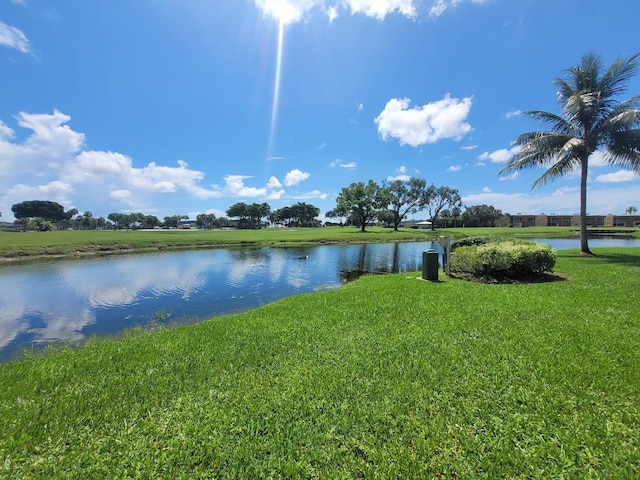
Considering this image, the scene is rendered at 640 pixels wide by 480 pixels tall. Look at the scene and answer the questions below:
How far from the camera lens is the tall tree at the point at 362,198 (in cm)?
6556

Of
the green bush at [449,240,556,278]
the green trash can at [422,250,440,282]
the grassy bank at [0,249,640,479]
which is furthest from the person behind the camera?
the green trash can at [422,250,440,282]

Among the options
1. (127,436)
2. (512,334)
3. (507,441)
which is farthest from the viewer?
(512,334)

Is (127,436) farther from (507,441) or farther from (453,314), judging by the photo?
(453,314)

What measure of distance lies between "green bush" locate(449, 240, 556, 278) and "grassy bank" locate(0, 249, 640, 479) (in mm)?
3948

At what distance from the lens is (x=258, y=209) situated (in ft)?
398

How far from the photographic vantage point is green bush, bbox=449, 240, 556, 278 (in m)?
10.1

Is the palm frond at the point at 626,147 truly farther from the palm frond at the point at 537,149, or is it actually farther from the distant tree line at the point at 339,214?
the distant tree line at the point at 339,214

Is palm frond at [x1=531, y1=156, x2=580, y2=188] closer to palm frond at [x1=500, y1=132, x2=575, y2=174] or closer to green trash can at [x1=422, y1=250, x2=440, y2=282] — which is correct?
palm frond at [x1=500, y1=132, x2=575, y2=174]

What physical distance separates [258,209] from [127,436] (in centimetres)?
12150

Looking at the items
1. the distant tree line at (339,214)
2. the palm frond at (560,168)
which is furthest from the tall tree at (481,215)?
the palm frond at (560,168)

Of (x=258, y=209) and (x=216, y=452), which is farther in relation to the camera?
(x=258, y=209)

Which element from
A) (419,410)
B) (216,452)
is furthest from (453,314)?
(216,452)

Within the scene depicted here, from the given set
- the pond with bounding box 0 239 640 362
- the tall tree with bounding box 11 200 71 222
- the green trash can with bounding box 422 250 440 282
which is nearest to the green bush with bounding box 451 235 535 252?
the green trash can with bounding box 422 250 440 282

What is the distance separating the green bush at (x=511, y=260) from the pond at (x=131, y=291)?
6.32 m
